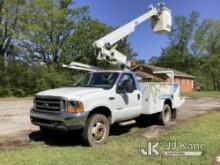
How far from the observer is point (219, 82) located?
70.0m

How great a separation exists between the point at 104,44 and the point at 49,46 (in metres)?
30.5

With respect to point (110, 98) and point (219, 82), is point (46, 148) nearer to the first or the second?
point (110, 98)

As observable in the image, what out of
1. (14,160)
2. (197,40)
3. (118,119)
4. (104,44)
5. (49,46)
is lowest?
(14,160)

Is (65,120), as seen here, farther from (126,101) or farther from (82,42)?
(82,42)

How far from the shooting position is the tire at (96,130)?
7.70 m

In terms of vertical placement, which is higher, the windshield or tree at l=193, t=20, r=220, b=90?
tree at l=193, t=20, r=220, b=90

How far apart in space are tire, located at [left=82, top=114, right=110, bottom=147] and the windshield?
1.06 m

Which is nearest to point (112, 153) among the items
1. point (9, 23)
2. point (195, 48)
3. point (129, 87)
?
point (129, 87)

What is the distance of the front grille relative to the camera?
24.6 feet

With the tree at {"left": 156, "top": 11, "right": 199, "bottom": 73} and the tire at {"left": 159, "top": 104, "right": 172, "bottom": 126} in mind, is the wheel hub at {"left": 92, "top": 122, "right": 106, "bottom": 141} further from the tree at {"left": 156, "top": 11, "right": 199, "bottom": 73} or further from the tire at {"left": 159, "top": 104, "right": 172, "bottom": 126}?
the tree at {"left": 156, "top": 11, "right": 199, "bottom": 73}

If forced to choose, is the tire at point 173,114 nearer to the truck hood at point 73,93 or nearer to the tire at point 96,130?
the tire at point 96,130

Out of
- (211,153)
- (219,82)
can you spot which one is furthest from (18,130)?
(219,82)

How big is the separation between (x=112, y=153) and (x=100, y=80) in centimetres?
277

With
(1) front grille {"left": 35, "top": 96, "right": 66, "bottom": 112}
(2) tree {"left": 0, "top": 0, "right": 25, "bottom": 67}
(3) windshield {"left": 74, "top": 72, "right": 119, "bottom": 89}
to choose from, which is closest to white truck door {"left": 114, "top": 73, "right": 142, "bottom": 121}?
(3) windshield {"left": 74, "top": 72, "right": 119, "bottom": 89}
